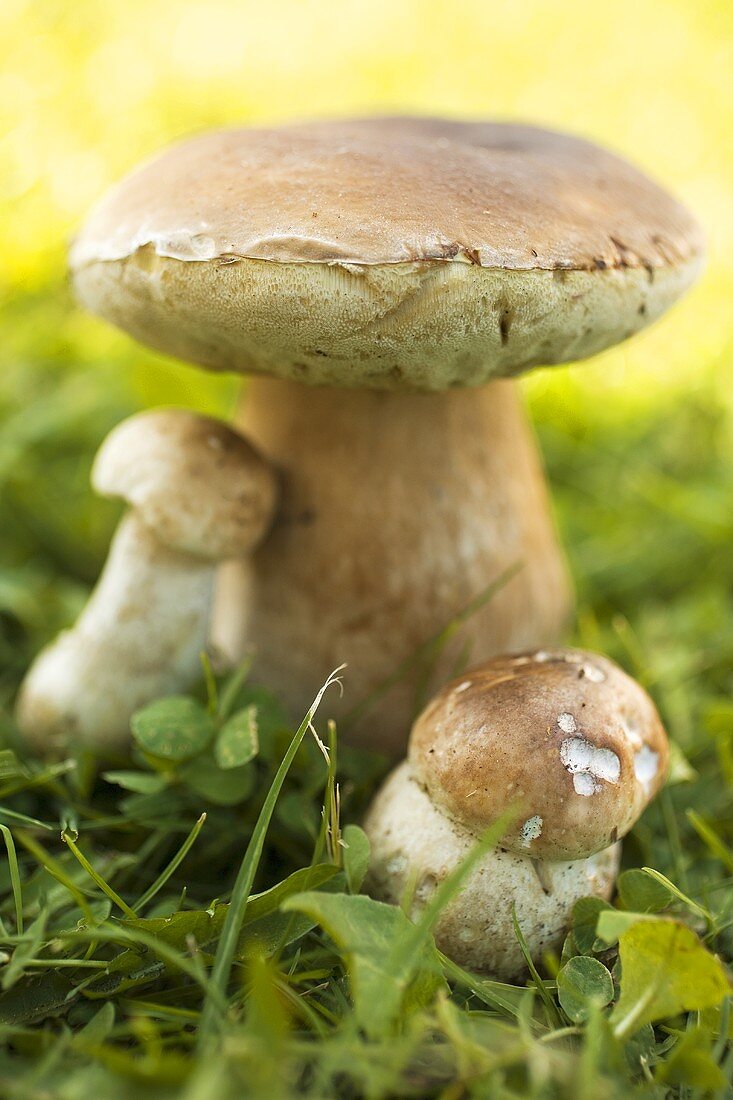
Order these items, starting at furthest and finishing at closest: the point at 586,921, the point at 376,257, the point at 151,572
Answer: the point at 151,572
the point at 586,921
the point at 376,257

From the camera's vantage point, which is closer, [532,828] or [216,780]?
[532,828]

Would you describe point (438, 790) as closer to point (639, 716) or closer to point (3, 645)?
point (639, 716)

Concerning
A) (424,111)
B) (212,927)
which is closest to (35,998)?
(212,927)

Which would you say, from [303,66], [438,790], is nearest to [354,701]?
[438,790]

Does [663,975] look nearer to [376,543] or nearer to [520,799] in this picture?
[520,799]

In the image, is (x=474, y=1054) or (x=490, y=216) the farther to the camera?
(x=490, y=216)

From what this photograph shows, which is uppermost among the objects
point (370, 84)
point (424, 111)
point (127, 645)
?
point (370, 84)
